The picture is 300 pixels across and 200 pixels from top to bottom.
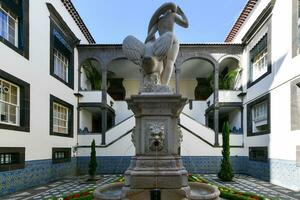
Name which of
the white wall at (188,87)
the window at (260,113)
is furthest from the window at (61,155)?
the white wall at (188,87)

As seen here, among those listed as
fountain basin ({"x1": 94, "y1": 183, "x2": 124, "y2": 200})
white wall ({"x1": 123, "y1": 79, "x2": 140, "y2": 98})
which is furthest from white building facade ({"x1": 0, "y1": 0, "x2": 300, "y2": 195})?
fountain basin ({"x1": 94, "y1": 183, "x2": 124, "y2": 200})

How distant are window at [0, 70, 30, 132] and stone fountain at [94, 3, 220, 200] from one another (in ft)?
20.2

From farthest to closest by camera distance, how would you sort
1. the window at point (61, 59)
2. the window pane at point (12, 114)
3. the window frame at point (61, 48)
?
the window at point (61, 59) → the window frame at point (61, 48) → the window pane at point (12, 114)

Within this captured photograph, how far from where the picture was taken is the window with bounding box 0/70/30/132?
9.50 meters

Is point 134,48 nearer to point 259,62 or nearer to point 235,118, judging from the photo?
point 259,62

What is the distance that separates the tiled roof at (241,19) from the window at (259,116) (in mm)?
5755

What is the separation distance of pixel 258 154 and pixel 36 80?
11926 mm

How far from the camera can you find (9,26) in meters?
10.2

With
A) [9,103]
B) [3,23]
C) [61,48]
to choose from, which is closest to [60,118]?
[61,48]

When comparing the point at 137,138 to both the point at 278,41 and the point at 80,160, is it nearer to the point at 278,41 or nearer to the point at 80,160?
the point at 278,41

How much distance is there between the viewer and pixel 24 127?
1039 centimetres

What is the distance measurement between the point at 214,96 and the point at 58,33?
33.0 feet

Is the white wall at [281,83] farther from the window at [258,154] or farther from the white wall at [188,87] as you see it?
the white wall at [188,87]

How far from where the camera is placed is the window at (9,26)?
32.1 ft
